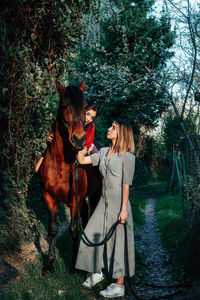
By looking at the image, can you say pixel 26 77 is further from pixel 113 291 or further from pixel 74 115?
pixel 113 291

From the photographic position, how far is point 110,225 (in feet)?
12.5

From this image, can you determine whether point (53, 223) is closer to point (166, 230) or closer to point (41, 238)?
point (41, 238)

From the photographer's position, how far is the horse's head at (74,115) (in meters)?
3.58

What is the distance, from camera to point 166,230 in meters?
7.78

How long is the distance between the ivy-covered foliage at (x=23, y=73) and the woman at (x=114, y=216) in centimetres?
150

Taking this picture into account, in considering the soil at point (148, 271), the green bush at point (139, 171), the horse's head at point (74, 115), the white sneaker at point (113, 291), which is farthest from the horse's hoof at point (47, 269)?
the green bush at point (139, 171)

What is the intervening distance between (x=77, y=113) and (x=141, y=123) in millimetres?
12803

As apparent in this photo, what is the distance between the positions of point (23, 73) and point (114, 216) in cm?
256

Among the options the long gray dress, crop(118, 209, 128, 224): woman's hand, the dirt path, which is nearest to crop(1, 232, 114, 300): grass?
the long gray dress

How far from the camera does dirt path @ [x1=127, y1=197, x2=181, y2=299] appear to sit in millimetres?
4145

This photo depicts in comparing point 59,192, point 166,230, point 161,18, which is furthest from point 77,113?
point 161,18

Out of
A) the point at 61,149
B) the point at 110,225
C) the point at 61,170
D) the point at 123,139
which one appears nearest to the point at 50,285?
the point at 110,225

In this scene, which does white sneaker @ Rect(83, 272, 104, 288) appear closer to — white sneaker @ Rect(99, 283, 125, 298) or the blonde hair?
white sneaker @ Rect(99, 283, 125, 298)

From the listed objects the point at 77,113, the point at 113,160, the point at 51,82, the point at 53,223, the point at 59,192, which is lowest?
the point at 53,223
